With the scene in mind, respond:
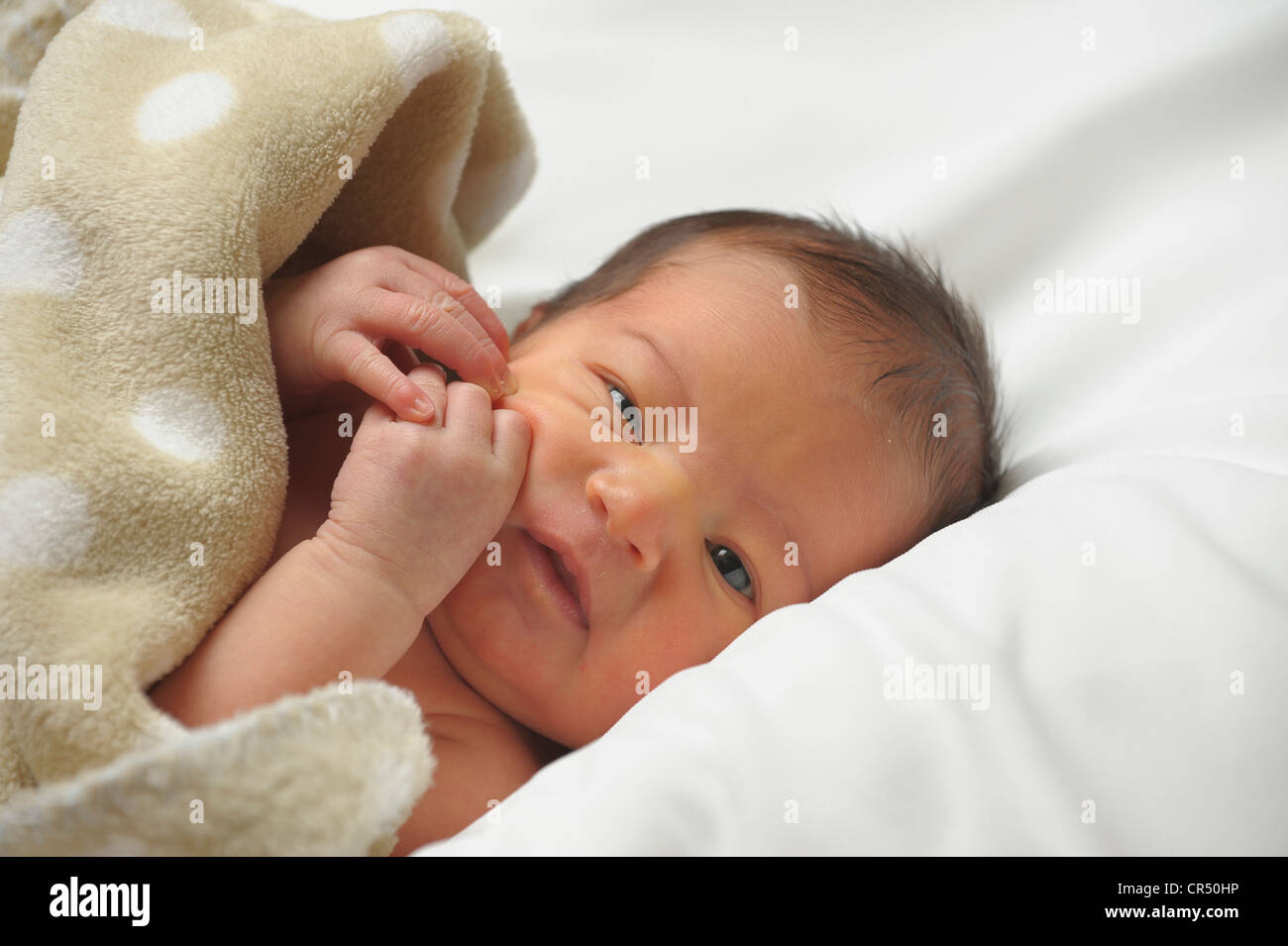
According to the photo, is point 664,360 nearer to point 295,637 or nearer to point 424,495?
point 424,495

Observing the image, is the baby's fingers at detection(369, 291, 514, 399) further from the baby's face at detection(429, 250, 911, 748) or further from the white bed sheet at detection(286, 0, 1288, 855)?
→ the white bed sheet at detection(286, 0, 1288, 855)

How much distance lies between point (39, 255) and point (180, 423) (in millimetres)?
223

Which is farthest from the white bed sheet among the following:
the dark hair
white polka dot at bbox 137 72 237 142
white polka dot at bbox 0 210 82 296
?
white polka dot at bbox 0 210 82 296

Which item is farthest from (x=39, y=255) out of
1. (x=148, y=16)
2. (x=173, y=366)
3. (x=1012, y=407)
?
(x=1012, y=407)

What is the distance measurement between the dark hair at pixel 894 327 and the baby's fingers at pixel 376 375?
12.4 inches

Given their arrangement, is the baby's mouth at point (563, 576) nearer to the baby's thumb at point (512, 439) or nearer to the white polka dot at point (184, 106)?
the baby's thumb at point (512, 439)

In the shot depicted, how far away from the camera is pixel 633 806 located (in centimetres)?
74

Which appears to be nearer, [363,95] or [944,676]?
[944,676]

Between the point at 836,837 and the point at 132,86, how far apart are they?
42.1 inches

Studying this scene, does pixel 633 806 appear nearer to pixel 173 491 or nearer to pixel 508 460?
pixel 508 460

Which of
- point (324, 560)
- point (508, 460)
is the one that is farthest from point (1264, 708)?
point (324, 560)

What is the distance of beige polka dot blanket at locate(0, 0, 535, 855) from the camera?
29.4 inches

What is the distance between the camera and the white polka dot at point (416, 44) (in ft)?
4.08

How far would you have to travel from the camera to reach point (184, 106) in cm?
115
